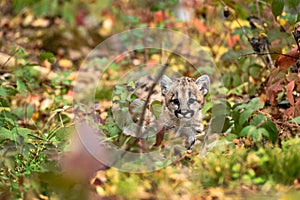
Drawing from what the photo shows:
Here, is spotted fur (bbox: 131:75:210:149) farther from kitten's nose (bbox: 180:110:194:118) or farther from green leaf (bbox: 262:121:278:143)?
green leaf (bbox: 262:121:278:143)

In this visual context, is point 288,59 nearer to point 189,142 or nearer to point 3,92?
point 189,142

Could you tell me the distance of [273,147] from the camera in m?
3.38

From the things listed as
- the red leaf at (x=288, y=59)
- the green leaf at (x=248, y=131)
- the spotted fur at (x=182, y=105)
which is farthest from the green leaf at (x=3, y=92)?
the red leaf at (x=288, y=59)

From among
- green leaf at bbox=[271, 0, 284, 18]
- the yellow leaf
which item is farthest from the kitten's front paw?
the yellow leaf

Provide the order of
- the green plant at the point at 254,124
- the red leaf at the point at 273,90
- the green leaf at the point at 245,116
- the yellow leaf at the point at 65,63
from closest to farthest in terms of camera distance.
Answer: the green plant at the point at 254,124 < the green leaf at the point at 245,116 < the red leaf at the point at 273,90 < the yellow leaf at the point at 65,63

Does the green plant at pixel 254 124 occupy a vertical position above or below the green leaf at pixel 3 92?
above

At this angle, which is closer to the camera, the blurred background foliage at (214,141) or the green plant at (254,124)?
the blurred background foliage at (214,141)

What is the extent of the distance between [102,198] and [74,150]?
298 millimetres

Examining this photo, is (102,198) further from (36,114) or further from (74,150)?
(36,114)

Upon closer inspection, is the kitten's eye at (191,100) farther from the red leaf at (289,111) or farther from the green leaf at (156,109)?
the red leaf at (289,111)

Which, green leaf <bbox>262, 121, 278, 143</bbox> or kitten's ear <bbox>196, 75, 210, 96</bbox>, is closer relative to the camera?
green leaf <bbox>262, 121, 278, 143</bbox>

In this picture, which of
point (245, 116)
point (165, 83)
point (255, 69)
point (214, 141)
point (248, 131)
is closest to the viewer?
point (248, 131)

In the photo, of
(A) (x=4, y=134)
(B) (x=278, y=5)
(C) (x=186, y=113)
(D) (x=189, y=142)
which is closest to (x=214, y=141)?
(D) (x=189, y=142)

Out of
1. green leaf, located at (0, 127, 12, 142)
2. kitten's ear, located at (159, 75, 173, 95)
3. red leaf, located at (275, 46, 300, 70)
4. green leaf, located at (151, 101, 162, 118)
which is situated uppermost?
red leaf, located at (275, 46, 300, 70)
